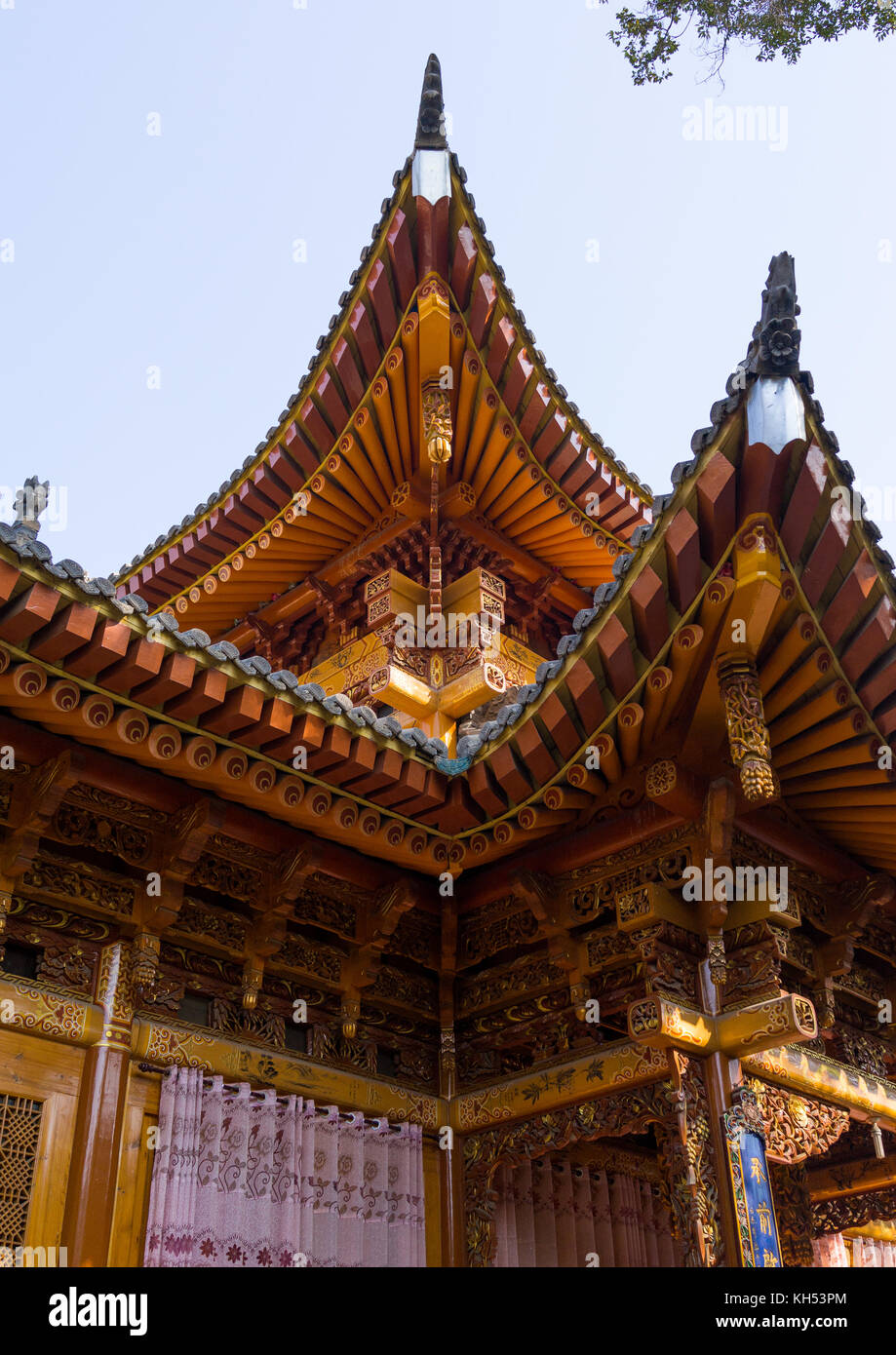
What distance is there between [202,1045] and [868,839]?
344 cm

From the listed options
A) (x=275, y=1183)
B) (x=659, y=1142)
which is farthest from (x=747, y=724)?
(x=275, y=1183)

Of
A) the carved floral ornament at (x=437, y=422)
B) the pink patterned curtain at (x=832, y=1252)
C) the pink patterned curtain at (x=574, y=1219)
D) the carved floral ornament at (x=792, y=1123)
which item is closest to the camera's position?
the carved floral ornament at (x=792, y=1123)

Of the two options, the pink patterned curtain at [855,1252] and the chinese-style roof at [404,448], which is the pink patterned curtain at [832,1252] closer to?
the pink patterned curtain at [855,1252]

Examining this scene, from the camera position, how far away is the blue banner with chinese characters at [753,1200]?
4.94 metres

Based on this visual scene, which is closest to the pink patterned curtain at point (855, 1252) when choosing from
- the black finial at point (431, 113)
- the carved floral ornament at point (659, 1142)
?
the carved floral ornament at point (659, 1142)

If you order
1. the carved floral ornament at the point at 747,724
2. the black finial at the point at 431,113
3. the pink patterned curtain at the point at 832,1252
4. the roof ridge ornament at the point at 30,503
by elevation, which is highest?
the black finial at the point at 431,113

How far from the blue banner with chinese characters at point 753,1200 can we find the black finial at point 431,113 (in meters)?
6.58

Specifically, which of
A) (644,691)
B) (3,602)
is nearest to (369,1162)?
(644,691)

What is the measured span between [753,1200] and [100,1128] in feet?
8.95

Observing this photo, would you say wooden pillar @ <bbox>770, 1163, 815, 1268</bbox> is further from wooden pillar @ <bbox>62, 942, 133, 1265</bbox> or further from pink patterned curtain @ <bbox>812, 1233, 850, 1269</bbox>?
wooden pillar @ <bbox>62, 942, 133, 1265</bbox>

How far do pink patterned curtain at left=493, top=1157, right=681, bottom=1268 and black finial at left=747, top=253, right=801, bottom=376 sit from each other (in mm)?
4206

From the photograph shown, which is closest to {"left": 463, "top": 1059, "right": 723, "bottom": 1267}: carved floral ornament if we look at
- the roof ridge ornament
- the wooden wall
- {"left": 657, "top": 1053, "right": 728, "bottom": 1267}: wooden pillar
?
{"left": 657, "top": 1053, "right": 728, "bottom": 1267}: wooden pillar

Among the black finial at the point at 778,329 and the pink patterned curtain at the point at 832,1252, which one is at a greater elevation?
the black finial at the point at 778,329
